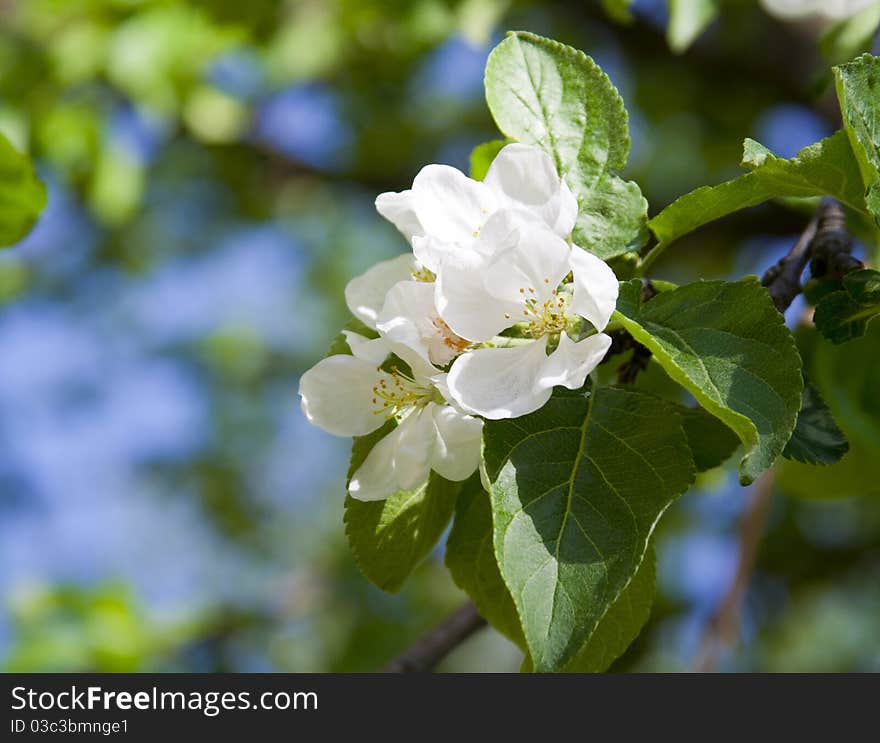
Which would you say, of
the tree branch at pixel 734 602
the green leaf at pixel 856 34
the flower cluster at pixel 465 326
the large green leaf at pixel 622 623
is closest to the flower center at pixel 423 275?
the flower cluster at pixel 465 326

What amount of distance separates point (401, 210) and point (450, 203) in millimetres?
43

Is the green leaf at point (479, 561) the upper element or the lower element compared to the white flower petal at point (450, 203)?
lower

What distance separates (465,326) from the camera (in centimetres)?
59

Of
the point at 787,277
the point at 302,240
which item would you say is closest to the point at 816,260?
the point at 787,277

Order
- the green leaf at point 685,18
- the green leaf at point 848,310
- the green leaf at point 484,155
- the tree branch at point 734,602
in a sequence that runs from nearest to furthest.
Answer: the green leaf at point 848,310
the green leaf at point 484,155
the green leaf at point 685,18
the tree branch at point 734,602

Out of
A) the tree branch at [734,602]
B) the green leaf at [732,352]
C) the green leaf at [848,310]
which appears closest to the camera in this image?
the green leaf at [732,352]

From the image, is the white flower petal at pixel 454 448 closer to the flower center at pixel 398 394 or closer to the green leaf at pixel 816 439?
the flower center at pixel 398 394

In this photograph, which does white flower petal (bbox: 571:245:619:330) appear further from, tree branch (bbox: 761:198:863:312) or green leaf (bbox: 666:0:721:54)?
green leaf (bbox: 666:0:721:54)

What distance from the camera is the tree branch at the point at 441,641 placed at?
94 cm

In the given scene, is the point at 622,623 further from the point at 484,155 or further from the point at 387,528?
the point at 484,155

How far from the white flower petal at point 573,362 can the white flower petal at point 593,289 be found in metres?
0.01

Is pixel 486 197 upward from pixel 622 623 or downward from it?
upward

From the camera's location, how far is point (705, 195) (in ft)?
2.00
